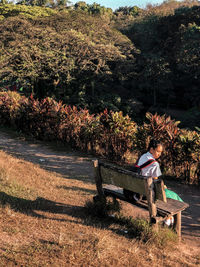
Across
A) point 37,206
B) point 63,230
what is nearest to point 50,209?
point 37,206

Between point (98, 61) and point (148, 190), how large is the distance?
27170 mm

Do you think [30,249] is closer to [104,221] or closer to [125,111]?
[104,221]

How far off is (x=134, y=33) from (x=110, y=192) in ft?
120

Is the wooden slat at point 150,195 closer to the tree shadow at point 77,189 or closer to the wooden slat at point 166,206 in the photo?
the wooden slat at point 166,206

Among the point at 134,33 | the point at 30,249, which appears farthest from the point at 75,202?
the point at 134,33

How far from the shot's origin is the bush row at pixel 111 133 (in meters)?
7.18

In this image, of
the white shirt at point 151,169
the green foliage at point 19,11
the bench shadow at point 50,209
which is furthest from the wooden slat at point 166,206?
the green foliage at point 19,11

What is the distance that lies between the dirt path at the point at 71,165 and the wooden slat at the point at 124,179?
43.4 inches

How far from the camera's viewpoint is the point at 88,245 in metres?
3.28

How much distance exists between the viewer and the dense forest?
25016 mm

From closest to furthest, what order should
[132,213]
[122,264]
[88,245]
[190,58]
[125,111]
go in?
[122,264] → [88,245] → [132,213] → [190,58] → [125,111]

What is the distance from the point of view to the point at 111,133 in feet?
28.3

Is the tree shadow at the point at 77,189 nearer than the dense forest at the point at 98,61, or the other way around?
the tree shadow at the point at 77,189

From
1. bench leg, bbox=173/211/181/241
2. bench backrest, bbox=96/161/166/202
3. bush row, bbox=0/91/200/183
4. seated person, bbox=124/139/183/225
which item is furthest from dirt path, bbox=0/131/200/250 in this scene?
bench backrest, bbox=96/161/166/202
